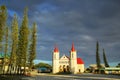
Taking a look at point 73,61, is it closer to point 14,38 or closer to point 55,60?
point 55,60

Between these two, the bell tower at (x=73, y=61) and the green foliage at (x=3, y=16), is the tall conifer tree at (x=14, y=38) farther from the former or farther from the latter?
the bell tower at (x=73, y=61)

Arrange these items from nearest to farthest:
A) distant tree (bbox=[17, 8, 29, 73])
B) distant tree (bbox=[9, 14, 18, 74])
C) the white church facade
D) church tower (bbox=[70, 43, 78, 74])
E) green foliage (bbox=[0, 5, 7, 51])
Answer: green foliage (bbox=[0, 5, 7, 51]) → distant tree (bbox=[17, 8, 29, 73]) → distant tree (bbox=[9, 14, 18, 74]) → church tower (bbox=[70, 43, 78, 74]) → the white church facade

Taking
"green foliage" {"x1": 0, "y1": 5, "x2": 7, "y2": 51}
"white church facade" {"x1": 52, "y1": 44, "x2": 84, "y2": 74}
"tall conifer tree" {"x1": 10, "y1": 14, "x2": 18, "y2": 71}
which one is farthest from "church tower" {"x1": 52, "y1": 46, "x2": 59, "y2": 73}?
"green foliage" {"x1": 0, "y1": 5, "x2": 7, "y2": 51}

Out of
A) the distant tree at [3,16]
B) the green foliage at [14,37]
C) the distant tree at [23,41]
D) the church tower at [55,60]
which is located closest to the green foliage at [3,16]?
the distant tree at [3,16]

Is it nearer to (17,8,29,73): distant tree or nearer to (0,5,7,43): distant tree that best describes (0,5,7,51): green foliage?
(0,5,7,43): distant tree

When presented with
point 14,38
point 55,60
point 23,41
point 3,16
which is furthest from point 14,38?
point 55,60

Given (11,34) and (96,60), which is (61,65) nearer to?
(96,60)

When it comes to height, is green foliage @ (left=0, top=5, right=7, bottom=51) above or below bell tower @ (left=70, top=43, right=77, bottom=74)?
above

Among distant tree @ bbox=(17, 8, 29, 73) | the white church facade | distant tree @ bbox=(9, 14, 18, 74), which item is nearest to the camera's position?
distant tree @ bbox=(17, 8, 29, 73)

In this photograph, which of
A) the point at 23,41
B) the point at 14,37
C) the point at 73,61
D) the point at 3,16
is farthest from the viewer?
the point at 73,61

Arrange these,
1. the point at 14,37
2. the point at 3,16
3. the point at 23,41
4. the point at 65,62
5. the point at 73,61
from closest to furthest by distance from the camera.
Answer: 1. the point at 3,16
2. the point at 23,41
3. the point at 14,37
4. the point at 73,61
5. the point at 65,62

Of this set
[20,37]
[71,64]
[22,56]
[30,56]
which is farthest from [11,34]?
[71,64]

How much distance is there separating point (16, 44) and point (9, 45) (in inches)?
67.6

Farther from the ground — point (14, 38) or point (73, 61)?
point (14, 38)
